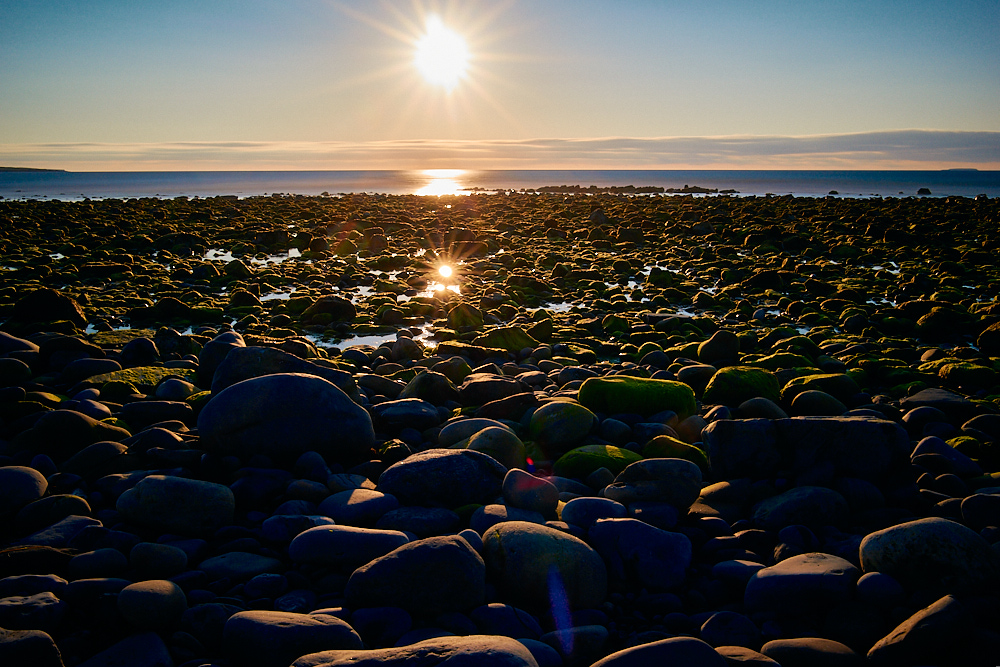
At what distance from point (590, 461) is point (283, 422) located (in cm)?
198

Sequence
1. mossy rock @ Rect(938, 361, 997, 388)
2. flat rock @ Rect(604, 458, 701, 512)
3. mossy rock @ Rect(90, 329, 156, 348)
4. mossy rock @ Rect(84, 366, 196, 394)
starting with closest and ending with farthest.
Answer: flat rock @ Rect(604, 458, 701, 512) → mossy rock @ Rect(84, 366, 196, 394) → mossy rock @ Rect(938, 361, 997, 388) → mossy rock @ Rect(90, 329, 156, 348)

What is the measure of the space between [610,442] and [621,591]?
1.61 m

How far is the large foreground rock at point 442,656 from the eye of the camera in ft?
6.61

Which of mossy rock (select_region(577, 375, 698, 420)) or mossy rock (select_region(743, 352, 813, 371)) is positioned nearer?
mossy rock (select_region(577, 375, 698, 420))

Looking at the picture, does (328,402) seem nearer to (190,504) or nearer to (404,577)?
(190,504)

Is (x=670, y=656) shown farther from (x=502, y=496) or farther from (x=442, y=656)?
(x=502, y=496)

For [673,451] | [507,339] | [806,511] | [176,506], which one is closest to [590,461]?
[673,451]

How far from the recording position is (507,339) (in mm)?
7160

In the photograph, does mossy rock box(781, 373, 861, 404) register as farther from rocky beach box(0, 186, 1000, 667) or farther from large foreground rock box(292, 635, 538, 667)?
large foreground rock box(292, 635, 538, 667)

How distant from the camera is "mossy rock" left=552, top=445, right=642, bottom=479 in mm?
3957

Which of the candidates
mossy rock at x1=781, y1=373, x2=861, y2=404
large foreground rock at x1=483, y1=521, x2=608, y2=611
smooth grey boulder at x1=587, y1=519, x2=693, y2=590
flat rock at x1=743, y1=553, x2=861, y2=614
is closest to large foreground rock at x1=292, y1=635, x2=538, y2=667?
large foreground rock at x1=483, y1=521, x2=608, y2=611

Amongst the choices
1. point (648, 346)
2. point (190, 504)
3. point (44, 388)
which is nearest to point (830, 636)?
point (190, 504)

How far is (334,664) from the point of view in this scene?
6.79 ft

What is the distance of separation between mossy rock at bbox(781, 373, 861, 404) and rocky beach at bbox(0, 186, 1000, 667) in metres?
0.03
